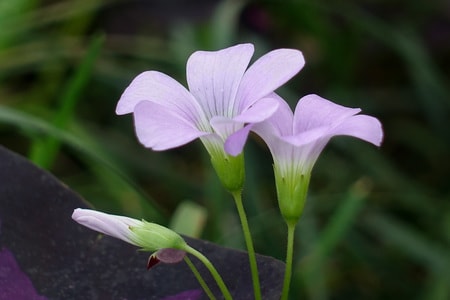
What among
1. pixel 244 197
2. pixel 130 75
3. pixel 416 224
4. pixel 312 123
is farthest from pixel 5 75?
pixel 312 123

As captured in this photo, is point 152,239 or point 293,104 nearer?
point 152,239

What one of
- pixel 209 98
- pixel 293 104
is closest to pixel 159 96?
pixel 209 98

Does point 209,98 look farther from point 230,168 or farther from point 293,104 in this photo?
point 293,104

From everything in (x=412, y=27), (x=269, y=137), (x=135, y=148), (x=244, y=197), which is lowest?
(x=135, y=148)

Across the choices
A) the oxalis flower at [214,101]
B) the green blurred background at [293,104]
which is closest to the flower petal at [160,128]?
the oxalis flower at [214,101]

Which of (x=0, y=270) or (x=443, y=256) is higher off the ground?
(x=0, y=270)

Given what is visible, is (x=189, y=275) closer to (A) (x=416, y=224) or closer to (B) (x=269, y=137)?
(B) (x=269, y=137)

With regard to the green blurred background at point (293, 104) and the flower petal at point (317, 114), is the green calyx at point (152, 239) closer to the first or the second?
the flower petal at point (317, 114)
